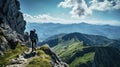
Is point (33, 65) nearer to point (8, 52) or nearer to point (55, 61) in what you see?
point (55, 61)

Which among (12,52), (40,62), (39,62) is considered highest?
(39,62)

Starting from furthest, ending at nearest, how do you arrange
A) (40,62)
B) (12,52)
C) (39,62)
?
(12,52) < (40,62) < (39,62)

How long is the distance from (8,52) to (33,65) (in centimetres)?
4455

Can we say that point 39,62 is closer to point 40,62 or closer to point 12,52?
point 40,62

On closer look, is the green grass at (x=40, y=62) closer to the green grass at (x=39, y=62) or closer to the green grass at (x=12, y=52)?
the green grass at (x=39, y=62)

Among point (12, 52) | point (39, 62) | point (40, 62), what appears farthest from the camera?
point (12, 52)

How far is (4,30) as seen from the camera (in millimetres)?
187250

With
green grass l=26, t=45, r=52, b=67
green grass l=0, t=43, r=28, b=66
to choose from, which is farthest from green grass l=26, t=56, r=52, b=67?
green grass l=0, t=43, r=28, b=66

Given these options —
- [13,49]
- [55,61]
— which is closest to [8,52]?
[13,49]

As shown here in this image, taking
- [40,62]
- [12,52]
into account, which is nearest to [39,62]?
[40,62]

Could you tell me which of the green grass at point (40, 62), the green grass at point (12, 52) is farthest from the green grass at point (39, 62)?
the green grass at point (12, 52)

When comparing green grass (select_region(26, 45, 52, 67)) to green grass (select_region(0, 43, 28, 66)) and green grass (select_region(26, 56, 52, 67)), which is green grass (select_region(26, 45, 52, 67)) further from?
green grass (select_region(0, 43, 28, 66))

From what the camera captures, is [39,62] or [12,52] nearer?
[39,62]

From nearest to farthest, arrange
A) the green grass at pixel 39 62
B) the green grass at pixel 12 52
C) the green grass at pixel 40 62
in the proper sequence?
the green grass at pixel 39 62 < the green grass at pixel 40 62 < the green grass at pixel 12 52
